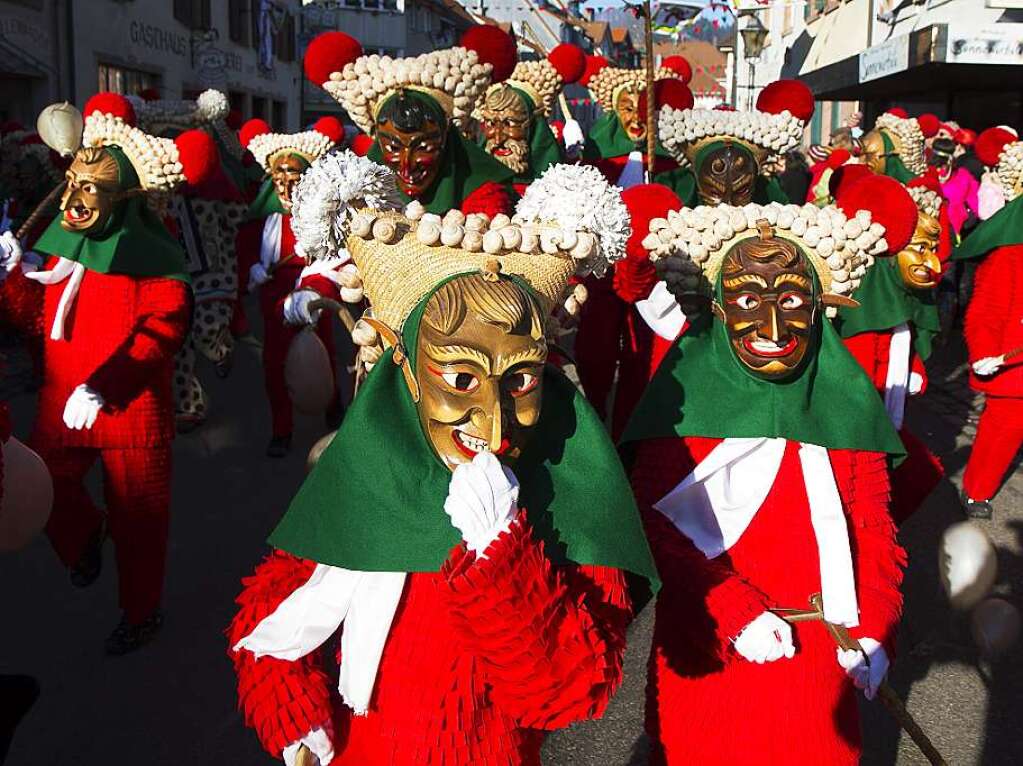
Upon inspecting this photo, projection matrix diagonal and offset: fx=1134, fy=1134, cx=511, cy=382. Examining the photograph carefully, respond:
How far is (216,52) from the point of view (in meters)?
21.9

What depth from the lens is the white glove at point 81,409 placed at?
395 cm

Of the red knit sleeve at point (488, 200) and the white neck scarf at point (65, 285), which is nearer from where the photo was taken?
the white neck scarf at point (65, 285)

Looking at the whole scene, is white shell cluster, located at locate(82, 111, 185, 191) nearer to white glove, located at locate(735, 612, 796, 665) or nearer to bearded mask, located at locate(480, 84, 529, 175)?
bearded mask, located at locate(480, 84, 529, 175)

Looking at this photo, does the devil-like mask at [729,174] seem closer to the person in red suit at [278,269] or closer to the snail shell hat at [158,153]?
the snail shell hat at [158,153]

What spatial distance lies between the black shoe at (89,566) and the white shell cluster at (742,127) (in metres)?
3.36

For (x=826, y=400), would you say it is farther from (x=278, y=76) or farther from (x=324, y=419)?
(x=278, y=76)

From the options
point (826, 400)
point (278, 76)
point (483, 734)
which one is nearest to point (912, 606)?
point (826, 400)

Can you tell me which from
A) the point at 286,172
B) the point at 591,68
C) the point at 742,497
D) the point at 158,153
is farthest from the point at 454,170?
the point at 591,68

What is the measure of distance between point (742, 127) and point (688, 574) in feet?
11.6

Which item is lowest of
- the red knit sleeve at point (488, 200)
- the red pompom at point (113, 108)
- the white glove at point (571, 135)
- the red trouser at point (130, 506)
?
the red trouser at point (130, 506)

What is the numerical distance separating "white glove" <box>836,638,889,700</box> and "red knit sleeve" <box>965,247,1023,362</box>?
3.60 m

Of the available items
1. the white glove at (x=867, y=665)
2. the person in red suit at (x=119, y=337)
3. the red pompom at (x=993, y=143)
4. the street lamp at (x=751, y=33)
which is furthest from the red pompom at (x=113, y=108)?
the street lamp at (x=751, y=33)

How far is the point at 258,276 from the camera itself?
7.11 metres

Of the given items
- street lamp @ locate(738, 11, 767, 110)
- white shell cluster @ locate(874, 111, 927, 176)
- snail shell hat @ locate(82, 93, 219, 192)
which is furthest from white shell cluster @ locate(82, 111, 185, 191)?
street lamp @ locate(738, 11, 767, 110)
